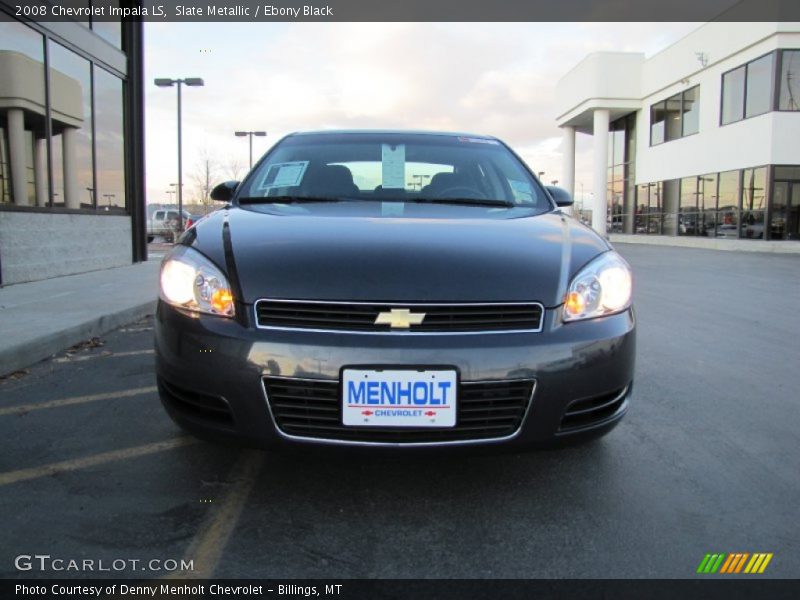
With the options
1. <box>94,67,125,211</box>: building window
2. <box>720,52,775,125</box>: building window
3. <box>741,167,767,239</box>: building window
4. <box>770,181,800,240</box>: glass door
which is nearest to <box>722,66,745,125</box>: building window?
<box>720,52,775,125</box>: building window

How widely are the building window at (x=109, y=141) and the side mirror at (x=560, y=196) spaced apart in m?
8.60

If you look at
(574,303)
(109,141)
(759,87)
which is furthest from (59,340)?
(759,87)

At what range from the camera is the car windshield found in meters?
3.24

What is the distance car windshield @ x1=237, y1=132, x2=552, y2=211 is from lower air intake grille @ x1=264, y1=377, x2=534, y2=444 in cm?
134

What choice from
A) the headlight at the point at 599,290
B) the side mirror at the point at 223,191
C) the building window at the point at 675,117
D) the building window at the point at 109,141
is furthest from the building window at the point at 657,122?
the headlight at the point at 599,290

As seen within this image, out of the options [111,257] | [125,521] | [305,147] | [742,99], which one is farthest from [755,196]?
[125,521]

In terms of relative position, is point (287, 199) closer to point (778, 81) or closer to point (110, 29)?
point (110, 29)

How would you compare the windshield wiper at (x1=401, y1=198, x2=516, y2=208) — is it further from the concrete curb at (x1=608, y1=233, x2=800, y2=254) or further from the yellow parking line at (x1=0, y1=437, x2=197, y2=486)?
the concrete curb at (x1=608, y1=233, x2=800, y2=254)

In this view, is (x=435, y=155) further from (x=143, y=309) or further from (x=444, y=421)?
(x=143, y=309)

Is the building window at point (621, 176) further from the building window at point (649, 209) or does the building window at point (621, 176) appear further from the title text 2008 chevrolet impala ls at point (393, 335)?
the title text 2008 chevrolet impala ls at point (393, 335)

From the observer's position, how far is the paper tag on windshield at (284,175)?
10.9 ft

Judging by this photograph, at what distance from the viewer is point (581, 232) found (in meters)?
2.72

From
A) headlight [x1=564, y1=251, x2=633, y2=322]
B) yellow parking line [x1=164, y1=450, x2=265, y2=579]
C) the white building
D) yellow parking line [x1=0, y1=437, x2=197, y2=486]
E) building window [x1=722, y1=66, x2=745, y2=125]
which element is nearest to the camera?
yellow parking line [x1=164, y1=450, x2=265, y2=579]

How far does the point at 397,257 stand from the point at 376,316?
0.29m
